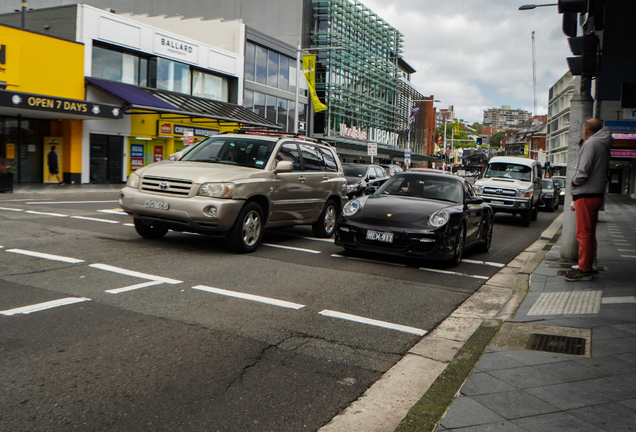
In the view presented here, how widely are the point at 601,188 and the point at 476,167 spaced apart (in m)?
56.1

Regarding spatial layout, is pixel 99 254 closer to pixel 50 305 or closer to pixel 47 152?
pixel 50 305

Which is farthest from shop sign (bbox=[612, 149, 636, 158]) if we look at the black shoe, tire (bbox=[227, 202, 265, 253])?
tire (bbox=[227, 202, 265, 253])

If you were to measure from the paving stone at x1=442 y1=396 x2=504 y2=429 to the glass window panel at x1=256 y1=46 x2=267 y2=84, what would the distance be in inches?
1645

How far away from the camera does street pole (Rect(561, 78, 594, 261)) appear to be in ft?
29.0

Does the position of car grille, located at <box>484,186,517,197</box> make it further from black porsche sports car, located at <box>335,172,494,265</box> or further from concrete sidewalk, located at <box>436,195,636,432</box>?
concrete sidewalk, located at <box>436,195,636,432</box>


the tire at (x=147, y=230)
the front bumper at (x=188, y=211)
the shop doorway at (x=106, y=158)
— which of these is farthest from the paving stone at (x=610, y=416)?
the shop doorway at (x=106, y=158)

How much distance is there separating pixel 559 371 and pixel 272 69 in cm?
4345

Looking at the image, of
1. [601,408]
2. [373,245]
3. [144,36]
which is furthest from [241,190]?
[144,36]

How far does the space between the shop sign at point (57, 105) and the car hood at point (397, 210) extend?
18192mm

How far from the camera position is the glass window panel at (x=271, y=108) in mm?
45322

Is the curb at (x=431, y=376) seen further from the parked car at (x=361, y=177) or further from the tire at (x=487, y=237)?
the parked car at (x=361, y=177)

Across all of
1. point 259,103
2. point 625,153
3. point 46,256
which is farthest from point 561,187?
point 46,256

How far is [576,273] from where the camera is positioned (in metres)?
7.50

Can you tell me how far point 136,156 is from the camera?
32375mm
